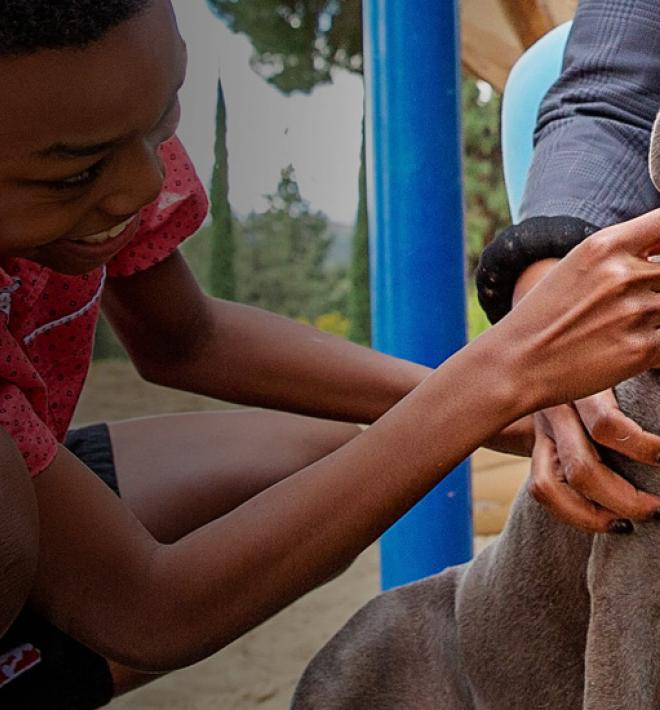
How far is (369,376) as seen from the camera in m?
1.60

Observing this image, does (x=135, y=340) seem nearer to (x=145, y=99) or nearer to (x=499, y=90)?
(x=145, y=99)

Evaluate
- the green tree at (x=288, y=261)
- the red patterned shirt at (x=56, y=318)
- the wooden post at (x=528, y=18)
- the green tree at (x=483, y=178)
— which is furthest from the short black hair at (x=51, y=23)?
the green tree at (x=483, y=178)

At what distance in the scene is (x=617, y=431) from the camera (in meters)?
1.09

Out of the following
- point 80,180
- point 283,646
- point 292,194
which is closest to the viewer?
point 80,180

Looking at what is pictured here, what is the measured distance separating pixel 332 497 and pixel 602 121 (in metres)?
0.67

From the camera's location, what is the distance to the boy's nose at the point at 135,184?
104cm

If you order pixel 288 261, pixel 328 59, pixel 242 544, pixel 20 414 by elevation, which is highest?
pixel 20 414

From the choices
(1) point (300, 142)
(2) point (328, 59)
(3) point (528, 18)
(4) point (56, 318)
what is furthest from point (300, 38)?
(4) point (56, 318)

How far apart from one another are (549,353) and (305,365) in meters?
0.64

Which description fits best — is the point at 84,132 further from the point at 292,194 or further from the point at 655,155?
the point at 292,194

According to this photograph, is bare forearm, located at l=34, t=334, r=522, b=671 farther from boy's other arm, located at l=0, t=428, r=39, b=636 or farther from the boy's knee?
the boy's knee

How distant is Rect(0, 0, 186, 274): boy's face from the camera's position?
3.07ft

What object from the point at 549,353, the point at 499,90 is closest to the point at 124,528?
the point at 549,353

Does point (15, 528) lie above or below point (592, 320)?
below
